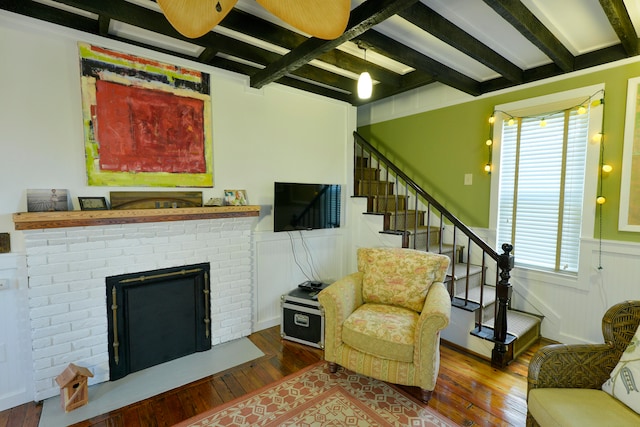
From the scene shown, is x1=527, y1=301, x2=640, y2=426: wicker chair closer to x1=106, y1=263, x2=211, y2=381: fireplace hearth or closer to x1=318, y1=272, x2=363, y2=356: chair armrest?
x1=318, y1=272, x2=363, y2=356: chair armrest

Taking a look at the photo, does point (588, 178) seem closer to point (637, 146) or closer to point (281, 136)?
point (637, 146)

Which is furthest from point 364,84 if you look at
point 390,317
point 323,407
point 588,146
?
point 323,407

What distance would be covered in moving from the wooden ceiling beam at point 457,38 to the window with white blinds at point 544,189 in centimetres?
59

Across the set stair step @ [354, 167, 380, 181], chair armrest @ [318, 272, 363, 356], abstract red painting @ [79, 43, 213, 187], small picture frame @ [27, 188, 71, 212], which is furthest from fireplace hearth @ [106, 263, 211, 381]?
stair step @ [354, 167, 380, 181]

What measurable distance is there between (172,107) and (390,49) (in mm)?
1921

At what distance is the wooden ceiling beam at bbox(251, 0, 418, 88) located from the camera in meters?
1.77

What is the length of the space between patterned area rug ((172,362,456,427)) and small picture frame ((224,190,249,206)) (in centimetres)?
162

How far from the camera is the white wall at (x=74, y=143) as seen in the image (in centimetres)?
197

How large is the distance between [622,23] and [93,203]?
400 cm

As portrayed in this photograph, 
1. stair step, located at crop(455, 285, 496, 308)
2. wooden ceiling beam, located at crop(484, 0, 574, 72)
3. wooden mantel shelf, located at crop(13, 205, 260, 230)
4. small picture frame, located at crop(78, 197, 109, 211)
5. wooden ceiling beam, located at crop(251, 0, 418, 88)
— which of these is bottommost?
stair step, located at crop(455, 285, 496, 308)

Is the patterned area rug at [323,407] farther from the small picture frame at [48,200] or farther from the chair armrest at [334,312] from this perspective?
the small picture frame at [48,200]

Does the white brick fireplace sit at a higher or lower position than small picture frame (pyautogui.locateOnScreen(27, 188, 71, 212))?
lower

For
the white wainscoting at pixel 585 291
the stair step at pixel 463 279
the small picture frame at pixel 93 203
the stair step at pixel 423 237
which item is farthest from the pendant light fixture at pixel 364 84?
the white wainscoting at pixel 585 291

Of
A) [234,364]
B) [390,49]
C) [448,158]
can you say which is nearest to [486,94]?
[448,158]
